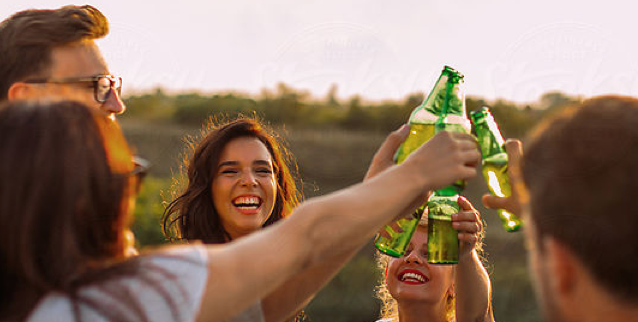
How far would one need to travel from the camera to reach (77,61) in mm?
2424

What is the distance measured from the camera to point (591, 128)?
4.62ft

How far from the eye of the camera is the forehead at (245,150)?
3762 millimetres

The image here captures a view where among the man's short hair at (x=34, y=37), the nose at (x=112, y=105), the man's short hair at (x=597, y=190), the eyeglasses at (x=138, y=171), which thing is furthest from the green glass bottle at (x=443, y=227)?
the man's short hair at (x=34, y=37)

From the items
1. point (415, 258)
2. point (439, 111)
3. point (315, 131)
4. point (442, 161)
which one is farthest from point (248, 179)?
point (315, 131)

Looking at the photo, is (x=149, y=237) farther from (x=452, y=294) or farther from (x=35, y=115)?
(x=35, y=115)

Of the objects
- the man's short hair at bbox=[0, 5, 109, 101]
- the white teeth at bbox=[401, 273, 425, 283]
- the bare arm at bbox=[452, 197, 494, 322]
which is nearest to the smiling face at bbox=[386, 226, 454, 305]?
the white teeth at bbox=[401, 273, 425, 283]

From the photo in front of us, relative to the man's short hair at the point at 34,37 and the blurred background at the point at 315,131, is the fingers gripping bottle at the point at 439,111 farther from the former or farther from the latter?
the blurred background at the point at 315,131

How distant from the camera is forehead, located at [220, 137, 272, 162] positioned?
376 centimetres

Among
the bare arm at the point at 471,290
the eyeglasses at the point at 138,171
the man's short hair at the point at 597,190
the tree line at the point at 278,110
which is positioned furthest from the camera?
the tree line at the point at 278,110

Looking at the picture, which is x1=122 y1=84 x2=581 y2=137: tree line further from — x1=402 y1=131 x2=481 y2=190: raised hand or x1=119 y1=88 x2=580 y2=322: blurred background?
x1=402 y1=131 x2=481 y2=190: raised hand

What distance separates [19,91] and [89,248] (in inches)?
43.0

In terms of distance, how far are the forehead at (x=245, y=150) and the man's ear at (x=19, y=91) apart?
1548 millimetres

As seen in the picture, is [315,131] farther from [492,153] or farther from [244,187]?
[492,153]

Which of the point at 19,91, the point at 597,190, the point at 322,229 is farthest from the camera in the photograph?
the point at 19,91
